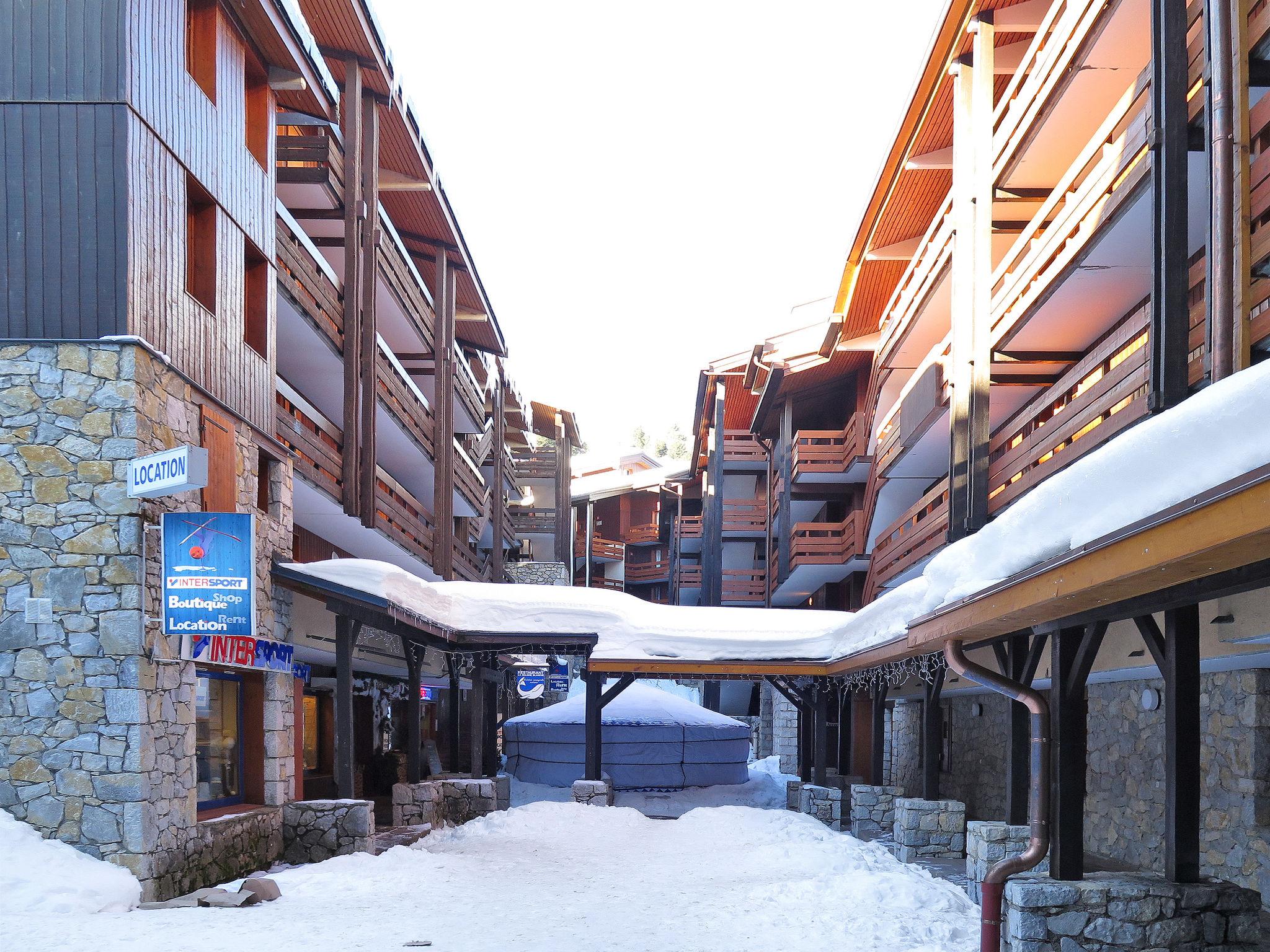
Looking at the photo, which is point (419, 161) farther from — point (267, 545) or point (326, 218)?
point (267, 545)

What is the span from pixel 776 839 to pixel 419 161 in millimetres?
12776

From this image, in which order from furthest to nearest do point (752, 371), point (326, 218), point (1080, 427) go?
point (752, 371)
point (326, 218)
point (1080, 427)

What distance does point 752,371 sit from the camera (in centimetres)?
2947

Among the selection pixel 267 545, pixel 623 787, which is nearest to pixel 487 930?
pixel 267 545

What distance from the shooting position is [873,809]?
16.5m

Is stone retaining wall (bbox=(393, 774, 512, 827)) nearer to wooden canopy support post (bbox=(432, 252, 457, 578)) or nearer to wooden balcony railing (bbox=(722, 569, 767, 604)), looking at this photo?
wooden canopy support post (bbox=(432, 252, 457, 578))

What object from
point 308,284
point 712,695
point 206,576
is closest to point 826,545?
point 712,695

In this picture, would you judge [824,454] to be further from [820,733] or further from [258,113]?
[258,113]

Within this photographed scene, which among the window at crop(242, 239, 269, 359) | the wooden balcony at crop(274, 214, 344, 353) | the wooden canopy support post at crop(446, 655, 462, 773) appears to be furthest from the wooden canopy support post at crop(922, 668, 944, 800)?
the wooden balcony at crop(274, 214, 344, 353)

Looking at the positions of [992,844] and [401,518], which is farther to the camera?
[401,518]

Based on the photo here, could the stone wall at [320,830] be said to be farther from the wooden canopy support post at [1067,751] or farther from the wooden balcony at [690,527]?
the wooden balcony at [690,527]

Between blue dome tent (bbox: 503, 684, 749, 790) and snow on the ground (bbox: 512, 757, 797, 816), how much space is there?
322 mm

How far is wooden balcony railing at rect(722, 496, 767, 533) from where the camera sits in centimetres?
3597

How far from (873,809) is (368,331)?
10356 millimetres
